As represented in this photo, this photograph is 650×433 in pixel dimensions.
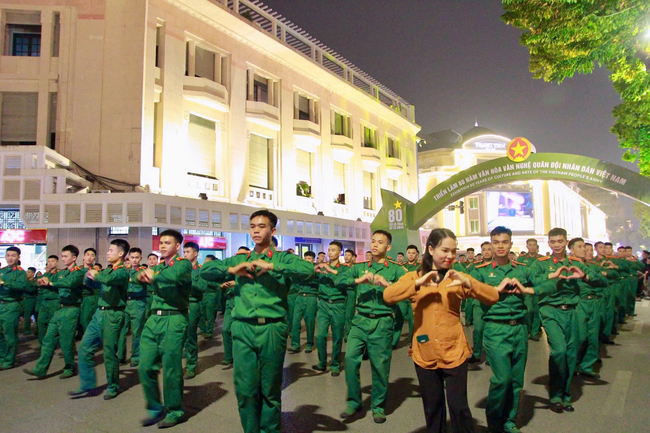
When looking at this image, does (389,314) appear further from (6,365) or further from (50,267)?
(50,267)

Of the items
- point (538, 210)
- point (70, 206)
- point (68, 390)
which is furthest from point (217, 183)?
point (538, 210)

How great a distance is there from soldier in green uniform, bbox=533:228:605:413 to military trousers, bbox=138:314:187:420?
13.8 feet

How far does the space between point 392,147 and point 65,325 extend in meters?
29.4

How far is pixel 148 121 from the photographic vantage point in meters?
17.0

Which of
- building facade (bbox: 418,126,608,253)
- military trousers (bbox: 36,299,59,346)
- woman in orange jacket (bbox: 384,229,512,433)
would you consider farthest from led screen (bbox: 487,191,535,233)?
woman in orange jacket (bbox: 384,229,512,433)

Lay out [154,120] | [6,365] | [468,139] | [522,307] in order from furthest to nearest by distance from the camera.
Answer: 1. [468,139]
2. [154,120]
3. [6,365]
4. [522,307]

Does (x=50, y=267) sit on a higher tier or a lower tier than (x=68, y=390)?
higher

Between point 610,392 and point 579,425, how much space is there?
1.83 meters

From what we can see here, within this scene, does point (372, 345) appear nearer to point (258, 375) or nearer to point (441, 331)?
point (258, 375)

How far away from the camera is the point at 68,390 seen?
6.87 meters

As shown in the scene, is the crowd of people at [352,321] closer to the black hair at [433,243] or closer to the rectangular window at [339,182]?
the black hair at [433,243]

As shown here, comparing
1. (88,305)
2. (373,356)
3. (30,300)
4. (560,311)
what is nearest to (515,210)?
(88,305)

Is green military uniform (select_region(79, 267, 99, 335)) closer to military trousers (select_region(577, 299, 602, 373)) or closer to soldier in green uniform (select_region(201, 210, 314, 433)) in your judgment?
soldier in green uniform (select_region(201, 210, 314, 433))

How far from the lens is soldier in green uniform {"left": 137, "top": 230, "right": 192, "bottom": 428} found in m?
5.37
